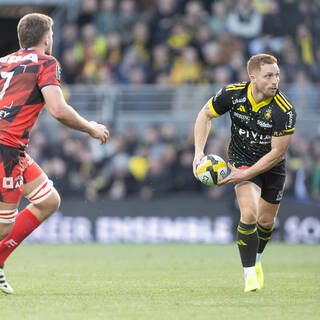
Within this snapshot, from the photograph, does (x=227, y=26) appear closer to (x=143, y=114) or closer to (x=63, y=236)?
(x=143, y=114)

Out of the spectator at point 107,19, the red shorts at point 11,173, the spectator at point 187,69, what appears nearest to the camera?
the red shorts at point 11,173

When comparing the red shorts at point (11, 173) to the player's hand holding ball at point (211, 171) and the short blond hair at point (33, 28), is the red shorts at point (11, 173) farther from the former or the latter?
the player's hand holding ball at point (211, 171)

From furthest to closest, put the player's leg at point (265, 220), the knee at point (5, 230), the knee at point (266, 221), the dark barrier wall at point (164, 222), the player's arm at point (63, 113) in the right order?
the dark barrier wall at point (164, 222)
the knee at point (266, 221)
the player's leg at point (265, 220)
the knee at point (5, 230)
the player's arm at point (63, 113)

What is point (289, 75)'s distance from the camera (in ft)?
57.0

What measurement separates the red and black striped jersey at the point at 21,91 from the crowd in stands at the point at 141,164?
9.33m

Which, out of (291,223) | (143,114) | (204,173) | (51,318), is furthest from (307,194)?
(51,318)

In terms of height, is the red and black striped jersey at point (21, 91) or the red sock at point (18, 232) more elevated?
the red and black striped jersey at point (21, 91)

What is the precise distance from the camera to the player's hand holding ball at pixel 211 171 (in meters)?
7.59

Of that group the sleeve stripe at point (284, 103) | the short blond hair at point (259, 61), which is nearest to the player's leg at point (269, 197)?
the sleeve stripe at point (284, 103)

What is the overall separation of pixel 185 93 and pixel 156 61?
4.21 feet

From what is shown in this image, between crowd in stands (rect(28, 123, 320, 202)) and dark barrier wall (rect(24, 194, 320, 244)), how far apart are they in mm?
218

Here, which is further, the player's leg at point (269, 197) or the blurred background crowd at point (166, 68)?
the blurred background crowd at point (166, 68)

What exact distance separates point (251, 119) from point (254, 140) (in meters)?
0.24

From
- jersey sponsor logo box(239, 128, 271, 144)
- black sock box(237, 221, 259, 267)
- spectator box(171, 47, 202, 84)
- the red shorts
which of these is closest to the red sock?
the red shorts
